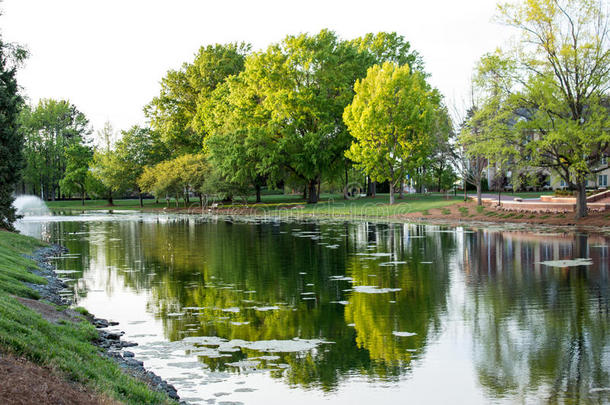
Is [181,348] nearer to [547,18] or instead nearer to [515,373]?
[515,373]

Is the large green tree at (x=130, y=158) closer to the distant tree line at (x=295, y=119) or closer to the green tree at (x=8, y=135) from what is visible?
the distant tree line at (x=295, y=119)

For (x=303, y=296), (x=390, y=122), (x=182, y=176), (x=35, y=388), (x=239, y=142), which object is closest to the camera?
(x=35, y=388)

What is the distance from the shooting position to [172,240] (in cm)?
3059

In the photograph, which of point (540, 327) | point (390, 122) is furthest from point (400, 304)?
point (390, 122)

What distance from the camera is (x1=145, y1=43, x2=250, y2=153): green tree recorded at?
75188 millimetres

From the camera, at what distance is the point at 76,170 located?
91.3 metres

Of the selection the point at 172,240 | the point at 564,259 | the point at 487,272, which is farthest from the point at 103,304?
the point at 172,240

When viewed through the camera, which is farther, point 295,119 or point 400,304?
point 295,119

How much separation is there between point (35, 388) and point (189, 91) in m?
75.2

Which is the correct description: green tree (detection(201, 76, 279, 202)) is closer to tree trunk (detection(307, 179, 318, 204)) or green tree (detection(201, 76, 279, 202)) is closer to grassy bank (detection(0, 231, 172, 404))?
tree trunk (detection(307, 179, 318, 204))

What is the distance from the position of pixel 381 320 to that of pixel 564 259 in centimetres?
1056

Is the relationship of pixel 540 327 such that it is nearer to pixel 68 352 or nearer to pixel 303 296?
pixel 303 296

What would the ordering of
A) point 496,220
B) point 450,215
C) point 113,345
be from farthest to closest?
point 450,215, point 496,220, point 113,345

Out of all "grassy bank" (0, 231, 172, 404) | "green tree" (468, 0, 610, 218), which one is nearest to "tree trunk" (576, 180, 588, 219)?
"green tree" (468, 0, 610, 218)
